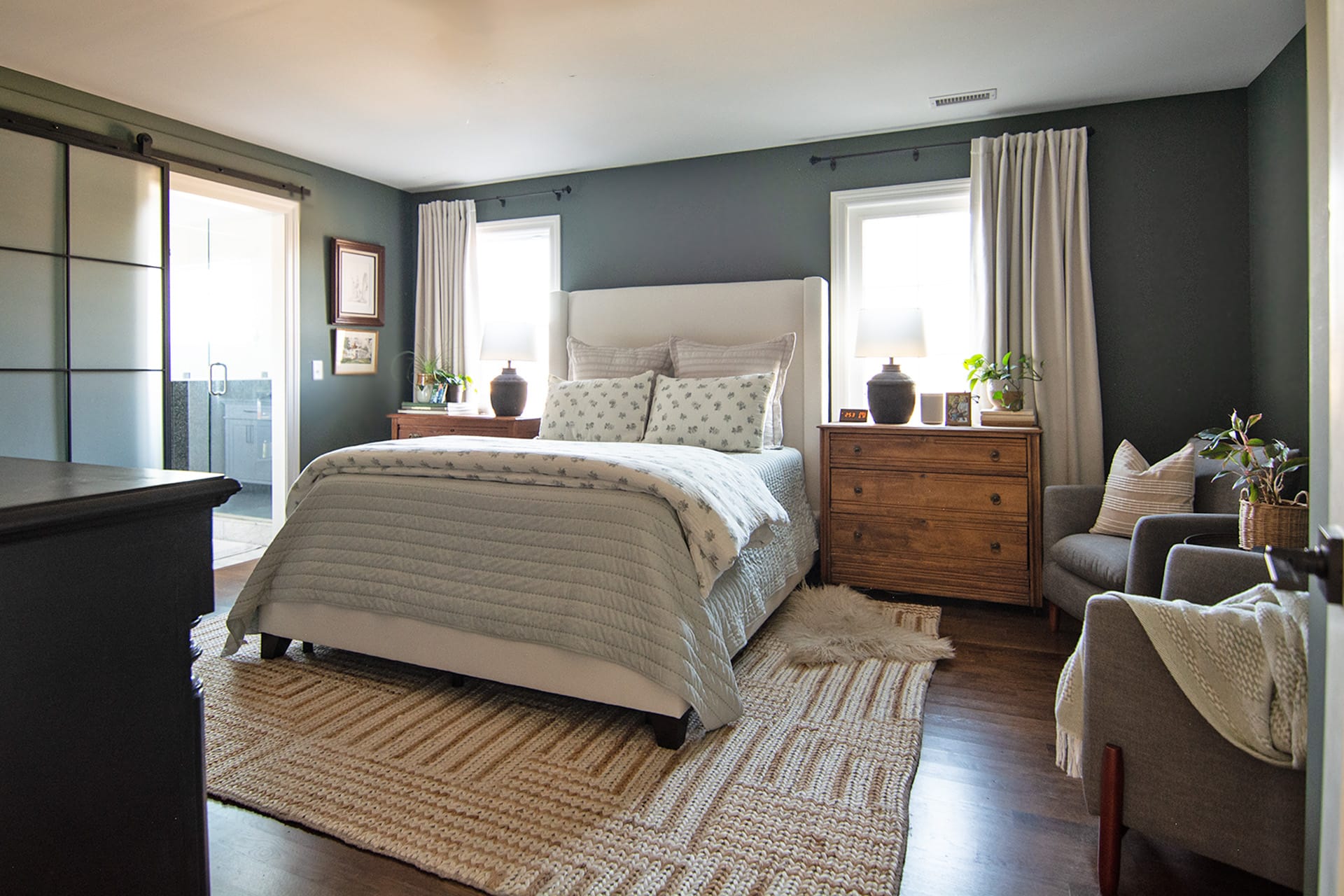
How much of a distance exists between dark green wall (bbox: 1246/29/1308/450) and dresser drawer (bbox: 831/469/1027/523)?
101 cm

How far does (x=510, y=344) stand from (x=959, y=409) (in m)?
2.49

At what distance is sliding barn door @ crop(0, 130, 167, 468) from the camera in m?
3.29

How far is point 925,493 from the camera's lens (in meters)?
3.54

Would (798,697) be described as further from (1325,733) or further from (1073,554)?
(1325,733)

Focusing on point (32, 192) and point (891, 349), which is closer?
point (32, 192)

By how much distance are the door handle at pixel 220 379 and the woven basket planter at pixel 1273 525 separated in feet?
17.8

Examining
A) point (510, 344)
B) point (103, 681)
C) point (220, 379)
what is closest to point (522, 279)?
point (510, 344)

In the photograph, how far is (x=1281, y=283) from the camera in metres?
3.08

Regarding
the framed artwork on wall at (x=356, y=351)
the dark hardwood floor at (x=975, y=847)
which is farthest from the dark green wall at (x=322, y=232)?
the dark hardwood floor at (x=975, y=847)

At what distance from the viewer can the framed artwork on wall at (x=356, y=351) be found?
4.86m

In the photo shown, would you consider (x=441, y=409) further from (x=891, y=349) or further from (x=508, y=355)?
(x=891, y=349)

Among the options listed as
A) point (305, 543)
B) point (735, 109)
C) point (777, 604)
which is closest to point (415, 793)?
point (305, 543)

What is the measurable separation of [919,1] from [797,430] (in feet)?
6.63

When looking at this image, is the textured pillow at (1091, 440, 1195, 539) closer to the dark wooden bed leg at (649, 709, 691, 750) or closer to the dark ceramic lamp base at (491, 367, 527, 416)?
the dark wooden bed leg at (649, 709, 691, 750)
